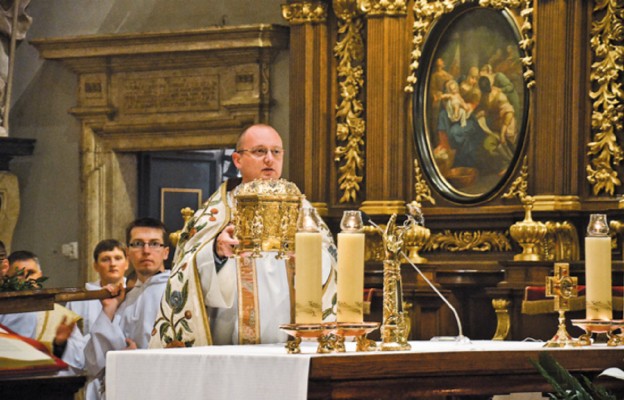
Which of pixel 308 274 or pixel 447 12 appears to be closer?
pixel 308 274

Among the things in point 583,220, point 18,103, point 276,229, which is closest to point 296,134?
point 583,220

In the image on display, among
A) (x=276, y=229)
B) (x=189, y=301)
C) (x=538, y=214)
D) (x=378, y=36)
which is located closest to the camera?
(x=276, y=229)

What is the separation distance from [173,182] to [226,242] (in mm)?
8415

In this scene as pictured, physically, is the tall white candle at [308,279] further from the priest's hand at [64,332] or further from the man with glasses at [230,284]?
the priest's hand at [64,332]

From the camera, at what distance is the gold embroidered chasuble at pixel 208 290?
5.12 meters

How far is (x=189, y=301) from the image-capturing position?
528cm

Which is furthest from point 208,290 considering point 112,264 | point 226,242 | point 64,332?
point 112,264

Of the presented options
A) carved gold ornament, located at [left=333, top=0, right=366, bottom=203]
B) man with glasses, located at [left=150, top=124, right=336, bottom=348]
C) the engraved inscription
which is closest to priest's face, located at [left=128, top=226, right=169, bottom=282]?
man with glasses, located at [left=150, top=124, right=336, bottom=348]

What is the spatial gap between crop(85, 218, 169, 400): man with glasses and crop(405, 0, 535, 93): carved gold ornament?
3.38m

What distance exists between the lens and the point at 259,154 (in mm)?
A: 5082

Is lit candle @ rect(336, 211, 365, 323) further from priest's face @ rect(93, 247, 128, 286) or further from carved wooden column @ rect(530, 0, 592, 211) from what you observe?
carved wooden column @ rect(530, 0, 592, 211)

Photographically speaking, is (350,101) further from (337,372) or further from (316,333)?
(337,372)

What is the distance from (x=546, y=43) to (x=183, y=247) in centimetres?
506

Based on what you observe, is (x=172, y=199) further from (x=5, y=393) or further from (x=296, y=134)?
(x=5, y=393)
